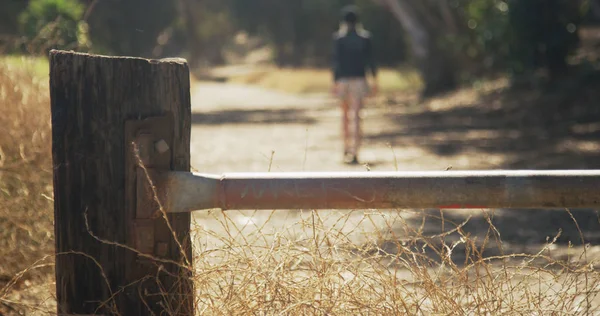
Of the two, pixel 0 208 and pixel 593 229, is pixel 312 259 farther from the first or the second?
pixel 593 229

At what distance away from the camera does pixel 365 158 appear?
1414cm

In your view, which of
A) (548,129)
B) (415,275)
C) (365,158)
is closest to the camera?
(415,275)

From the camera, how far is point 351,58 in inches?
521

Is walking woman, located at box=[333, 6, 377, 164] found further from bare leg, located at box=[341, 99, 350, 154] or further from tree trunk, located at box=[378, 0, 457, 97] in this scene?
tree trunk, located at box=[378, 0, 457, 97]

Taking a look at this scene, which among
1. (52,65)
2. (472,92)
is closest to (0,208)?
(52,65)

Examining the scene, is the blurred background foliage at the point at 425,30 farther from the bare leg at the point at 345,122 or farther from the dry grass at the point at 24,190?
the bare leg at the point at 345,122

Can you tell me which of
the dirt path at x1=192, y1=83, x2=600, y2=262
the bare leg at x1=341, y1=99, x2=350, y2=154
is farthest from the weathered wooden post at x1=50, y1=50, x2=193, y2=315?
the bare leg at x1=341, y1=99, x2=350, y2=154

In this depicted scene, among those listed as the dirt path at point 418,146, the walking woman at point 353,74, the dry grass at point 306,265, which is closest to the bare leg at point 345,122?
the walking woman at point 353,74

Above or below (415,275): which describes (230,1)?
above

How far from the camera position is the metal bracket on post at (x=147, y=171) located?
3078 millimetres

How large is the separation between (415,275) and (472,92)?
24.5 metres

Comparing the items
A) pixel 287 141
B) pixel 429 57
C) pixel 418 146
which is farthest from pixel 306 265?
pixel 429 57

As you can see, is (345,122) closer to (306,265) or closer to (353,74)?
(353,74)

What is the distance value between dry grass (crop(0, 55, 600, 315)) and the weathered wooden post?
8.1 inches
